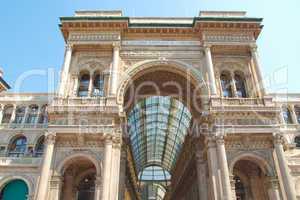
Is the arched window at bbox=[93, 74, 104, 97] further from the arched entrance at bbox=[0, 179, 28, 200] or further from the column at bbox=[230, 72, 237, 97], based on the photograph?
the column at bbox=[230, 72, 237, 97]

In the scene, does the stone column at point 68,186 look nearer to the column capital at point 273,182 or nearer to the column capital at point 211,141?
the column capital at point 211,141

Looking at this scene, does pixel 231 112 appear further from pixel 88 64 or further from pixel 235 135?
pixel 88 64

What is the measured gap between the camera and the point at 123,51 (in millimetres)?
25172

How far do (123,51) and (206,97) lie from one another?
8427 mm

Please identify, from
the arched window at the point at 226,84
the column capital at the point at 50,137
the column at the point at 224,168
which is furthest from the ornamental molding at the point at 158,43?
the column capital at the point at 50,137

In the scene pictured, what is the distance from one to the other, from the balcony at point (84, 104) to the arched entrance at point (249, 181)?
11.2 meters

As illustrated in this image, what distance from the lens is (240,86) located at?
2494cm

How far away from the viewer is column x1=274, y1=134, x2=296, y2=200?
18.6 m

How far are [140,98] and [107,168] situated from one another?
10.8m

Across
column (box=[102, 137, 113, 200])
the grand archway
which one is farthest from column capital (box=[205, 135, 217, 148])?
column (box=[102, 137, 113, 200])

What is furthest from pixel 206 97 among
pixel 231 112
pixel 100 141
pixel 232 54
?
pixel 100 141

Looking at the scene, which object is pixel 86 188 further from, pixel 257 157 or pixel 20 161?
pixel 257 157

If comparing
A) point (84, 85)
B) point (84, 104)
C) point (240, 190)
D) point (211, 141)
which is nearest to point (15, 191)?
point (84, 104)

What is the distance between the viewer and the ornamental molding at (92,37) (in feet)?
81.5
